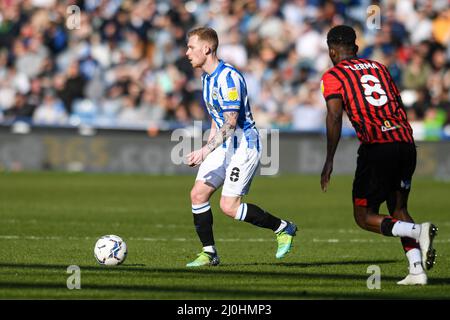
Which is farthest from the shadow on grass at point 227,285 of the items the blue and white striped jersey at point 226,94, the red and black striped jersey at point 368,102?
the blue and white striped jersey at point 226,94

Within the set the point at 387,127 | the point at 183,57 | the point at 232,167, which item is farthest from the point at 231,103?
the point at 183,57

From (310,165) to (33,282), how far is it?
16.7 metres

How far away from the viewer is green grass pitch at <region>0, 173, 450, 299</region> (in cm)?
846

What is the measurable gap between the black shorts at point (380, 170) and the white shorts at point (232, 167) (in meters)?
1.62

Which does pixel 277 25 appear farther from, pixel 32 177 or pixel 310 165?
pixel 32 177

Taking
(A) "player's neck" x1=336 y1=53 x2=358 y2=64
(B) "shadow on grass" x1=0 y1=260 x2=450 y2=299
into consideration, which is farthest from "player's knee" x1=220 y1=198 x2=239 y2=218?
(A) "player's neck" x1=336 y1=53 x2=358 y2=64

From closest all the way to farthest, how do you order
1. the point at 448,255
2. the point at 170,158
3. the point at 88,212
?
the point at 448,255 < the point at 88,212 < the point at 170,158

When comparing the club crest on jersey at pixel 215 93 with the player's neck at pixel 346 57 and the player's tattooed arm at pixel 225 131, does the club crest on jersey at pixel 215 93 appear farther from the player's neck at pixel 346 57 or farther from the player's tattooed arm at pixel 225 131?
the player's neck at pixel 346 57

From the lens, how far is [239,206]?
34.2 feet

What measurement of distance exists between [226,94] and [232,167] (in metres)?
0.72

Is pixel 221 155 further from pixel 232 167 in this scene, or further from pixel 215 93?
pixel 215 93

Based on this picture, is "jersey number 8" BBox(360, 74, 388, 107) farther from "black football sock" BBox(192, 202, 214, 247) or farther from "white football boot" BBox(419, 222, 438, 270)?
"black football sock" BBox(192, 202, 214, 247)

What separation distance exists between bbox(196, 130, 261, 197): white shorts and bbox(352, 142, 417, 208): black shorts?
5.31ft

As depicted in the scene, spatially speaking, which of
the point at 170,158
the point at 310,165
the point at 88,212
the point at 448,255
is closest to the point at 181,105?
the point at 170,158
